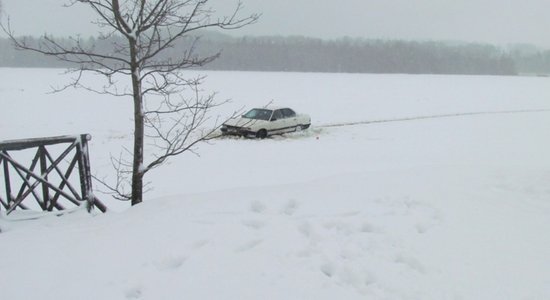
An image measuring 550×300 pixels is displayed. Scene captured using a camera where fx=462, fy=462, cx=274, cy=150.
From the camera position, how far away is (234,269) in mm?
4133

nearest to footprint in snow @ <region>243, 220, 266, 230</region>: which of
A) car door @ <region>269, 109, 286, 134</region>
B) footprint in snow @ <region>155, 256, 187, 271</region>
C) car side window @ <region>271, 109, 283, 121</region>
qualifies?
footprint in snow @ <region>155, 256, 187, 271</region>

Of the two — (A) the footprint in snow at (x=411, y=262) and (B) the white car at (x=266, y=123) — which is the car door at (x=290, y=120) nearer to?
(B) the white car at (x=266, y=123)

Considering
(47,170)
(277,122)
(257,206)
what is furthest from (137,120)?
(277,122)

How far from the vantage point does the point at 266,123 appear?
65.6 ft

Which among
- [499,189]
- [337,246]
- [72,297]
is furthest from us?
[499,189]

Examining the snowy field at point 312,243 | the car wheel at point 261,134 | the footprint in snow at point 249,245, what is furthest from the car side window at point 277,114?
the footprint in snow at point 249,245

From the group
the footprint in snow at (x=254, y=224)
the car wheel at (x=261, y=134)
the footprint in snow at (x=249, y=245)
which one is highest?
the footprint in snow at (x=254, y=224)

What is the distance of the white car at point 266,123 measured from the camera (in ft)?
64.1

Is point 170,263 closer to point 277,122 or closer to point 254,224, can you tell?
point 254,224

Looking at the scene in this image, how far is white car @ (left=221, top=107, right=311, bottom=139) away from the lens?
19531 millimetres

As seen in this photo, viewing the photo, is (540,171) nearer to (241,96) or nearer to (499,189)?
(499,189)

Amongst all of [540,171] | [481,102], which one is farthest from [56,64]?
[540,171]

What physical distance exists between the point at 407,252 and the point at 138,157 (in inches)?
149

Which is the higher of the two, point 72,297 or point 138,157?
point 138,157
